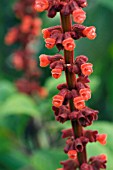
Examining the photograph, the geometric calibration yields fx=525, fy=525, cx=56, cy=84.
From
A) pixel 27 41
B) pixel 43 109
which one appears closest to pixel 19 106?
pixel 43 109

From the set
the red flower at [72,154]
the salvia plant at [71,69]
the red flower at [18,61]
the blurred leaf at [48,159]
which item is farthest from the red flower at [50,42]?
the red flower at [18,61]

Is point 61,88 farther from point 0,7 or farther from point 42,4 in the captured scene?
point 0,7

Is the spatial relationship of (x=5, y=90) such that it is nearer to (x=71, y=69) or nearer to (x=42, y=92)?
(x=42, y=92)

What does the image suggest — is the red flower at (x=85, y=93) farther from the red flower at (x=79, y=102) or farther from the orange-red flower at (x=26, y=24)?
the orange-red flower at (x=26, y=24)

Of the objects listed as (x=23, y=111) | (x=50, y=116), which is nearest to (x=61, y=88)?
(x=23, y=111)

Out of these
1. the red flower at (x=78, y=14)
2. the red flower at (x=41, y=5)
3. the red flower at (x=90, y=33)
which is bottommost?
the red flower at (x=90, y=33)

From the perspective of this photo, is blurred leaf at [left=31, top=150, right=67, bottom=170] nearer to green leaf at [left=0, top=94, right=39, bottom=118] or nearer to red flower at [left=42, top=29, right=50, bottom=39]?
green leaf at [left=0, top=94, right=39, bottom=118]
